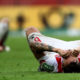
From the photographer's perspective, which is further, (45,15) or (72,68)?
(45,15)

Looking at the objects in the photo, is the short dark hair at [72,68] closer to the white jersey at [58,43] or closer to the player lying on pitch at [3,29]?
the white jersey at [58,43]

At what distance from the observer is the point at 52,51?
6.24 m

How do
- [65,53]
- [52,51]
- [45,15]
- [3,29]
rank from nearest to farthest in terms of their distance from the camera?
[65,53], [52,51], [3,29], [45,15]

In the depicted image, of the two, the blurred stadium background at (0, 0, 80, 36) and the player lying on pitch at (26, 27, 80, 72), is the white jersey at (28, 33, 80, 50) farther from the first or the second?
the blurred stadium background at (0, 0, 80, 36)

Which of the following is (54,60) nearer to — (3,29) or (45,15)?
(3,29)

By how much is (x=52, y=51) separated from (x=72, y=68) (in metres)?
0.34

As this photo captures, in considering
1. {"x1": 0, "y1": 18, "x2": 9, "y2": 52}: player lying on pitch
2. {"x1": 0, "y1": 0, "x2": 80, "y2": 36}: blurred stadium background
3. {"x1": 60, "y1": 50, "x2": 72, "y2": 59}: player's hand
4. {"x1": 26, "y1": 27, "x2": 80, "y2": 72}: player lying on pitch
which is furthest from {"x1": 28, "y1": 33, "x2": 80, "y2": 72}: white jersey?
{"x1": 0, "y1": 0, "x2": 80, "y2": 36}: blurred stadium background

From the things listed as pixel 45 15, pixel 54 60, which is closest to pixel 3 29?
pixel 54 60

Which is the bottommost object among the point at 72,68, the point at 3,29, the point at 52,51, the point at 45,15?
the point at 45,15

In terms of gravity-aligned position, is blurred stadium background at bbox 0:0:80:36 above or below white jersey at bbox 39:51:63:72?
below

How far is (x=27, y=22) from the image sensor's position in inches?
822

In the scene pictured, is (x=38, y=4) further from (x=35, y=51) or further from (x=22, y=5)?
(x=35, y=51)

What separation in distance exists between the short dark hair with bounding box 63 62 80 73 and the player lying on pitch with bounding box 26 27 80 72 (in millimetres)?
13

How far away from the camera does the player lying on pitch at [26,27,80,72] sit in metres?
6.12
